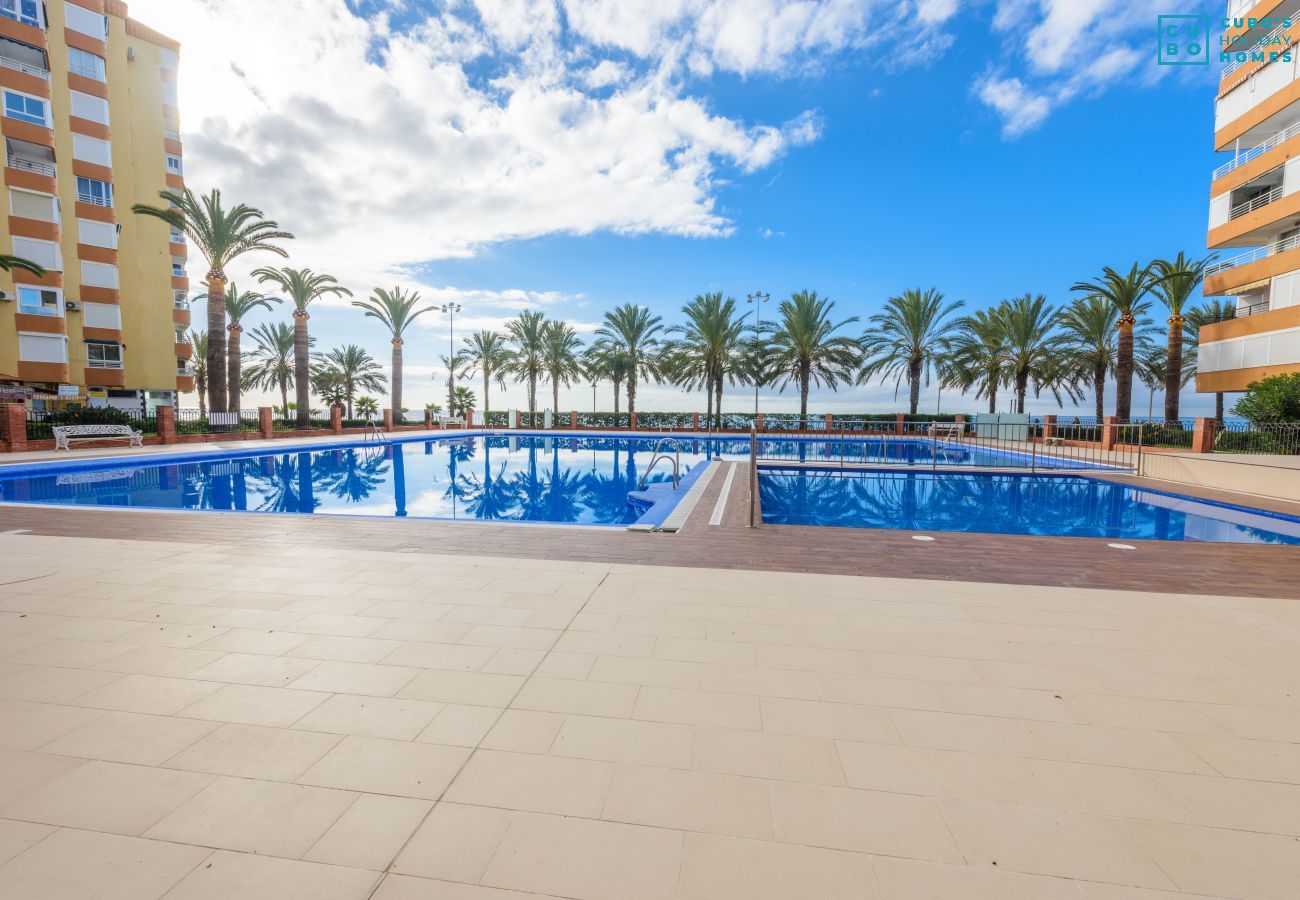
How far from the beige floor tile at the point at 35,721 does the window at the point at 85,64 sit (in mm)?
40426

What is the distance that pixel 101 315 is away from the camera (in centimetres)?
2769

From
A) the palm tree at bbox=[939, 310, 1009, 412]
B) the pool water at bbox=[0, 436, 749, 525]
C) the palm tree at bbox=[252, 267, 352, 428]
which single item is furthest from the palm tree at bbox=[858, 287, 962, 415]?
the palm tree at bbox=[252, 267, 352, 428]

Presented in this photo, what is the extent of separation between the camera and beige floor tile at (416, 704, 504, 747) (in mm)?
2461

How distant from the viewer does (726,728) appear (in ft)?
8.48

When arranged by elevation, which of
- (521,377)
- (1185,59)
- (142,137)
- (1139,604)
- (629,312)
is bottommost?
(1139,604)

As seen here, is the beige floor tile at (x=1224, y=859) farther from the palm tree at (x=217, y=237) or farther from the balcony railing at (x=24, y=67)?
the balcony railing at (x=24, y=67)

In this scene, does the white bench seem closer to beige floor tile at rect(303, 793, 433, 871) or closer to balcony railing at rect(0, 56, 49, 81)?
balcony railing at rect(0, 56, 49, 81)

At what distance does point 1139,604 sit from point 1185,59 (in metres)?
23.8

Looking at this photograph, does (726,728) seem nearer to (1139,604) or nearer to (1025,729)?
(1025,729)

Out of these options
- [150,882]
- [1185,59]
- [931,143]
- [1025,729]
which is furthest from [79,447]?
[1185,59]

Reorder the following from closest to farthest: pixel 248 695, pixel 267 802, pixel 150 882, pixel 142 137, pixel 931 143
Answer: pixel 150 882, pixel 267 802, pixel 248 695, pixel 931 143, pixel 142 137

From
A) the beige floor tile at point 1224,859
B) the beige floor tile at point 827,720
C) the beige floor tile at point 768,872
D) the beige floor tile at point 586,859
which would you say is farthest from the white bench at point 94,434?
the beige floor tile at point 1224,859

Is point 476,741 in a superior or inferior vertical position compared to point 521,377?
inferior

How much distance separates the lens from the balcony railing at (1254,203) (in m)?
21.1
